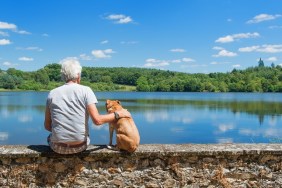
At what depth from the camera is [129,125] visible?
4.43 meters

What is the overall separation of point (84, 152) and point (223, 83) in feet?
456

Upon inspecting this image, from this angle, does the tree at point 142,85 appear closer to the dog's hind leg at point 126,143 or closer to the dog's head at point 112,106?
the dog's head at point 112,106

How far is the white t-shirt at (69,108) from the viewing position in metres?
4.20

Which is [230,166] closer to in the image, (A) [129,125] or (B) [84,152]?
(A) [129,125]

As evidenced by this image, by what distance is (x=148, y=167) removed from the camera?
179 inches

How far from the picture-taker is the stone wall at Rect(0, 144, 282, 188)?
4.39 m

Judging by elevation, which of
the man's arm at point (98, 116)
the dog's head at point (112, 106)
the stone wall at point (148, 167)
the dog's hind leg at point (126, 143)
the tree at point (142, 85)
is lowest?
the stone wall at point (148, 167)

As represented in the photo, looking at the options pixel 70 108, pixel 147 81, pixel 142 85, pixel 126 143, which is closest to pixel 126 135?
pixel 126 143

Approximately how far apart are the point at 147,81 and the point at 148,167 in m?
137

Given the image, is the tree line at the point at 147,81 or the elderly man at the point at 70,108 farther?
the tree line at the point at 147,81

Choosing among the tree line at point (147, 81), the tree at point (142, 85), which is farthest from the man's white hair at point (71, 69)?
the tree at point (142, 85)

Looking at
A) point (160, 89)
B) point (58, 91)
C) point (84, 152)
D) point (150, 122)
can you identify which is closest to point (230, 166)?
point (84, 152)

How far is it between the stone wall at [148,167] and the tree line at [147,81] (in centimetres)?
11494

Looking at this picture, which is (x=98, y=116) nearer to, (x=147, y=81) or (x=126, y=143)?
(x=126, y=143)
